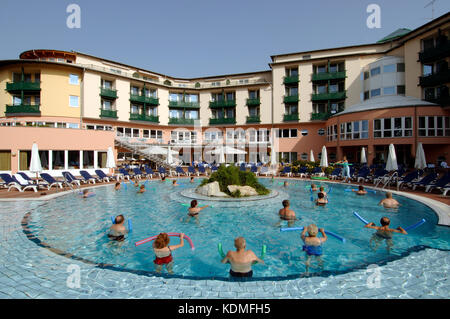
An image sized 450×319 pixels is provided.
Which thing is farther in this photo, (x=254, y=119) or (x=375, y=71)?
(x=254, y=119)

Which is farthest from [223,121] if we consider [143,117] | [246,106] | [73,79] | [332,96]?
[73,79]

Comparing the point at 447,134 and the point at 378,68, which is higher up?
the point at 378,68

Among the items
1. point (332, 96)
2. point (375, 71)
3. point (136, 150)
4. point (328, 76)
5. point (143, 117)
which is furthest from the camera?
point (143, 117)

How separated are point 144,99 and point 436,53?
116 feet

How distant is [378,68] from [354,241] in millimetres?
29839

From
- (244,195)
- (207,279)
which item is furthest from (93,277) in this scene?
(244,195)

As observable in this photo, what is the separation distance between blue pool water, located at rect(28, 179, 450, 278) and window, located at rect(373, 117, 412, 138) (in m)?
13.3

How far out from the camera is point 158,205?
11.4 meters

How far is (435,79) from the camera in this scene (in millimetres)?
22781

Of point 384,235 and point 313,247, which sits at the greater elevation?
point 313,247

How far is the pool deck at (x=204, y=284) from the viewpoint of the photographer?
3826 mm

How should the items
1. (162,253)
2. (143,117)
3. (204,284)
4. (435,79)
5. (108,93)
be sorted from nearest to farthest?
1. (204,284)
2. (162,253)
3. (435,79)
4. (108,93)
5. (143,117)

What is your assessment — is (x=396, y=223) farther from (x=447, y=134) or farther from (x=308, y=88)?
(x=308, y=88)

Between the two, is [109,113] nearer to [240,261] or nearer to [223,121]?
[223,121]
